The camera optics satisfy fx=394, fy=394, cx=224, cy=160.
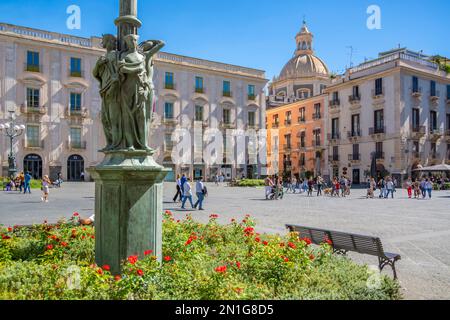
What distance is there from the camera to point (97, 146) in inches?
1556

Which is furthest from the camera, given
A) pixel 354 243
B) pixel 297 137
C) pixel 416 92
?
pixel 297 137

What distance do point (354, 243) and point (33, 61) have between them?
122ft

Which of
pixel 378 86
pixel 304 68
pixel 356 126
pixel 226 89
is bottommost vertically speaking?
pixel 356 126

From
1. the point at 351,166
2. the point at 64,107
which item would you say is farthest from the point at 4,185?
the point at 351,166

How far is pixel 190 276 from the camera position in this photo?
14.1ft

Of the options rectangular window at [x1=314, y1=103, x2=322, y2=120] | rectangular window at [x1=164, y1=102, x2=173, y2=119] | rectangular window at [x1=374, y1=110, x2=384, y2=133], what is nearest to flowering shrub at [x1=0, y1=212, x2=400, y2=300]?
rectangular window at [x1=164, y1=102, x2=173, y2=119]

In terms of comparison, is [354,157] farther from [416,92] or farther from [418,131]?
[416,92]

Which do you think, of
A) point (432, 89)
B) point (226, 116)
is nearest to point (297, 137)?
point (226, 116)

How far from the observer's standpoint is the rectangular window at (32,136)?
35.9 metres

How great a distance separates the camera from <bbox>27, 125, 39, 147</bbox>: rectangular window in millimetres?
35938

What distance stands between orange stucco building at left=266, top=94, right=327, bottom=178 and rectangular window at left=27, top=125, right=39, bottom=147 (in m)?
32.3

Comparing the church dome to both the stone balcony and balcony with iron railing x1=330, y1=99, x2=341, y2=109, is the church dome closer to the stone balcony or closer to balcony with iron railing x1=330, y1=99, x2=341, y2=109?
balcony with iron railing x1=330, y1=99, x2=341, y2=109
